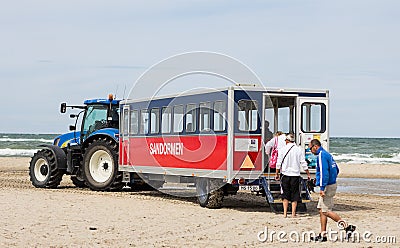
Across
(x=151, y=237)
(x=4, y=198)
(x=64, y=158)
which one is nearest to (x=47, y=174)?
(x=64, y=158)

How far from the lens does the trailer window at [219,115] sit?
1495 cm

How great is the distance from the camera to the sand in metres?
11.3

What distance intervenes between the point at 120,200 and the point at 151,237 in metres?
5.80

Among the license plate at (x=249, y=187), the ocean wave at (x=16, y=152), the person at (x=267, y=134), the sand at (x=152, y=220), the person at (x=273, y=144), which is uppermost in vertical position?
the person at (x=267, y=134)

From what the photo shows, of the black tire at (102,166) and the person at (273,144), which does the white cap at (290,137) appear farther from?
the black tire at (102,166)

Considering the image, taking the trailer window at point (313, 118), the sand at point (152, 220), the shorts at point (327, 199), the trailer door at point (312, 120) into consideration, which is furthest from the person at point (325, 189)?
the trailer window at point (313, 118)

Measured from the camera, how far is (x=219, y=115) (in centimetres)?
1513

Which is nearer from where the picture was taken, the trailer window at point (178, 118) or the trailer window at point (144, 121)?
the trailer window at point (178, 118)

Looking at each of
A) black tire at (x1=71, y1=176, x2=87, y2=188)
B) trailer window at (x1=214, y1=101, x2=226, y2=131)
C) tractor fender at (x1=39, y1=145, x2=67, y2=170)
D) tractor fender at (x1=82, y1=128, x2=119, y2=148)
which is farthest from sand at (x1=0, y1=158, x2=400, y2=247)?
black tire at (x1=71, y1=176, x2=87, y2=188)

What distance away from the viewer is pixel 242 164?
48.8ft

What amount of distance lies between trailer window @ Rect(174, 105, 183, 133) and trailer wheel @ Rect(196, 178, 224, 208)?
135cm

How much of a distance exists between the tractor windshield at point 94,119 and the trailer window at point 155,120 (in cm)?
298

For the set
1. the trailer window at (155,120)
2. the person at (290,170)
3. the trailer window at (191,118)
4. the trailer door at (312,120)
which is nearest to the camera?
the person at (290,170)

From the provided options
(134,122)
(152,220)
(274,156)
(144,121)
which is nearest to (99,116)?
(134,122)
